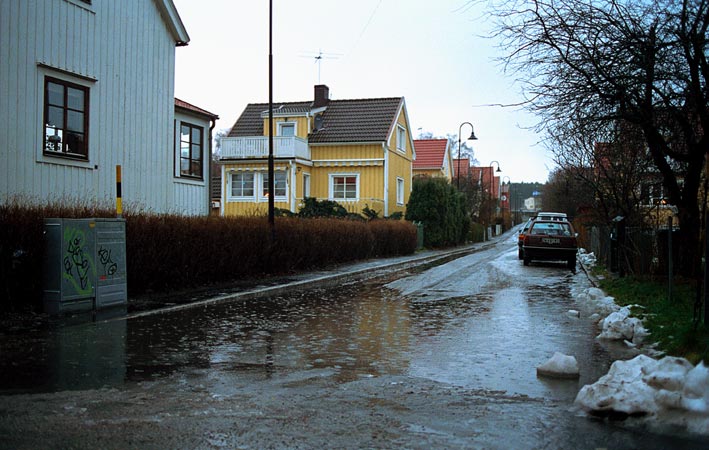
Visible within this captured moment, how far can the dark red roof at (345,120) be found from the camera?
38.5m

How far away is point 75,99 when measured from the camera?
16.0 metres

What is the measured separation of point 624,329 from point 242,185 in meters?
31.6

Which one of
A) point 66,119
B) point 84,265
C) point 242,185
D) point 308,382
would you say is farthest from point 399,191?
point 308,382

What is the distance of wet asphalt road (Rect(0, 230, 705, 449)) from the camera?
15.0 ft

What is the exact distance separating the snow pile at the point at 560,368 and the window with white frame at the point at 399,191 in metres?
35.2

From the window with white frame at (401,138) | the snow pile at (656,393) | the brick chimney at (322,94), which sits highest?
the brick chimney at (322,94)

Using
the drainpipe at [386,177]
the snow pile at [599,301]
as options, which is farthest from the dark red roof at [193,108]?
the drainpipe at [386,177]

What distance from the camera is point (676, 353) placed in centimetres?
679

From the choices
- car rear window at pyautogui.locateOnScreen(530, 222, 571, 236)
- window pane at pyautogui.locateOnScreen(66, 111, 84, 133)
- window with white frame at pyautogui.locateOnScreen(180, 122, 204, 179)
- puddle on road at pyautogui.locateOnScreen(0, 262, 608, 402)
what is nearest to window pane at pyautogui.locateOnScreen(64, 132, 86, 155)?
window pane at pyautogui.locateOnScreen(66, 111, 84, 133)

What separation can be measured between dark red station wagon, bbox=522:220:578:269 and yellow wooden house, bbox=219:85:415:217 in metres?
14.8

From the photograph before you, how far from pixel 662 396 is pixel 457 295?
9.14 metres

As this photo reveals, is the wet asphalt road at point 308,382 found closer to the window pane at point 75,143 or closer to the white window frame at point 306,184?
the window pane at point 75,143

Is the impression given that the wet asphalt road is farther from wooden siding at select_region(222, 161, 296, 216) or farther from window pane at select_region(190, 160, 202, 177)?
wooden siding at select_region(222, 161, 296, 216)

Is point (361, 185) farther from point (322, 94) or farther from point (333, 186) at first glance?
point (322, 94)
